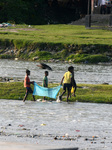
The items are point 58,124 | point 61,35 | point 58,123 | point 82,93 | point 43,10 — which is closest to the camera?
point 58,124

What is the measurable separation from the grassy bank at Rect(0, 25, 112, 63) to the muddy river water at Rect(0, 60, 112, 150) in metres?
21.0

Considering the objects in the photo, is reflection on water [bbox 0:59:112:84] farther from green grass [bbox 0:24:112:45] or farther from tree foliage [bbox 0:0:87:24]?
tree foliage [bbox 0:0:87:24]

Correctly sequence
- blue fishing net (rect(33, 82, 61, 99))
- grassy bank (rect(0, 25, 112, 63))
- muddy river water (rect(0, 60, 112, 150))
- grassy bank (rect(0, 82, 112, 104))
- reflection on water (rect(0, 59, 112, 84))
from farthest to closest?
grassy bank (rect(0, 25, 112, 63)) < reflection on water (rect(0, 59, 112, 84)) < grassy bank (rect(0, 82, 112, 104)) < blue fishing net (rect(33, 82, 61, 99)) < muddy river water (rect(0, 60, 112, 150))

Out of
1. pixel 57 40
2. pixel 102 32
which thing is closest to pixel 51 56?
pixel 57 40

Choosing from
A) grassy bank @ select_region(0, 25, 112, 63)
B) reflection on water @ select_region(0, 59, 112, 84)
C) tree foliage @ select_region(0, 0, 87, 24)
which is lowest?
reflection on water @ select_region(0, 59, 112, 84)

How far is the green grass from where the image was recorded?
43.7m

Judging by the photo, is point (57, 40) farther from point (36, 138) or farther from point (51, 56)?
point (36, 138)

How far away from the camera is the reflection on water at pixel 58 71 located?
30.0m

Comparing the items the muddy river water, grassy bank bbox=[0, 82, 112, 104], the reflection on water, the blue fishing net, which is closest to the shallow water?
the muddy river water

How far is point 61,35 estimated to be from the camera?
157 ft

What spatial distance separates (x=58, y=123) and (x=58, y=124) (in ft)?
0.57

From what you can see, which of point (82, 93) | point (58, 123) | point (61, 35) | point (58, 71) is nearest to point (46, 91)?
point (82, 93)

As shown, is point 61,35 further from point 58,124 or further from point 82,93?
point 58,124

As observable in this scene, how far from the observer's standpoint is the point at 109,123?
16.5 metres
